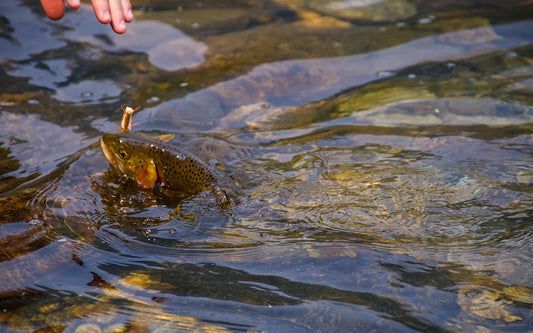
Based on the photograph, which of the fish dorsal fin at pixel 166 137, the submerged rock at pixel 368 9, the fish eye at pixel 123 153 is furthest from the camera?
the submerged rock at pixel 368 9

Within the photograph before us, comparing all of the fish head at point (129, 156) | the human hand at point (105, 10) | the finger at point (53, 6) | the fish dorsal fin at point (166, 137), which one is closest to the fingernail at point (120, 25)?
the human hand at point (105, 10)

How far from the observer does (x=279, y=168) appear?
4945 millimetres

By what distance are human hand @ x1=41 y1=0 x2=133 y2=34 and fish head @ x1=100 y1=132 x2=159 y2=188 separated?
53.7 inches

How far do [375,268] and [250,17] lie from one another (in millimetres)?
5669

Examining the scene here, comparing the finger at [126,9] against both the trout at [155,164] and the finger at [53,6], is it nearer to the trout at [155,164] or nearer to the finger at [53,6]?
the finger at [53,6]

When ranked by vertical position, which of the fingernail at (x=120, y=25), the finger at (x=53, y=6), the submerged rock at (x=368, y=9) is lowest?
the submerged rock at (x=368, y=9)

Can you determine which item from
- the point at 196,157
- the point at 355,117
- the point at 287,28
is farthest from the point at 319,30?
the point at 196,157

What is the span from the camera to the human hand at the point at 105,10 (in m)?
3.19

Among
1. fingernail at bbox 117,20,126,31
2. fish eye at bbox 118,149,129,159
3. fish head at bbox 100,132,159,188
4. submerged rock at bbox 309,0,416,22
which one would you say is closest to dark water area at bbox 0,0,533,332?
submerged rock at bbox 309,0,416,22

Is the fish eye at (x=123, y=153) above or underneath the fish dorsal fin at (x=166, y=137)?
above

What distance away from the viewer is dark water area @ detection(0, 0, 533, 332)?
3.27 metres

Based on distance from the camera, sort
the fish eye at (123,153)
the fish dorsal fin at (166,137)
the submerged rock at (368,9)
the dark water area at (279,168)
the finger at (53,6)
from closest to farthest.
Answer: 1. the finger at (53,6)
2. the dark water area at (279,168)
3. the fish eye at (123,153)
4. the fish dorsal fin at (166,137)
5. the submerged rock at (368,9)

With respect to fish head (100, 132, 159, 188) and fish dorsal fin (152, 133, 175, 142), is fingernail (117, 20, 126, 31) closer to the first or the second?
fish head (100, 132, 159, 188)

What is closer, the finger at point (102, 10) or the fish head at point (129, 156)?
the finger at point (102, 10)
